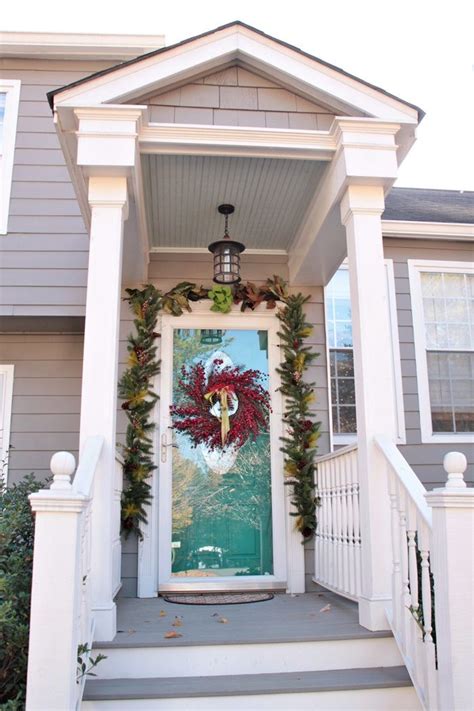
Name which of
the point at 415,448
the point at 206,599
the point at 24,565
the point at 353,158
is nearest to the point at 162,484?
the point at 206,599

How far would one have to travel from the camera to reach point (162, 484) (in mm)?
4773

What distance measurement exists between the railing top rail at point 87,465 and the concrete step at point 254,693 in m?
0.85

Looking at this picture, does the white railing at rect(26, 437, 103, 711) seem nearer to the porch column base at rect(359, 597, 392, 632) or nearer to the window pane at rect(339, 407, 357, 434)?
the porch column base at rect(359, 597, 392, 632)

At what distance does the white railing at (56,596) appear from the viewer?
7.24ft

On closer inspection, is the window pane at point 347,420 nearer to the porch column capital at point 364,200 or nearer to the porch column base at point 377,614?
the porch column capital at point 364,200

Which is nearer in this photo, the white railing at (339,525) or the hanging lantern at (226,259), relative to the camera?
the white railing at (339,525)

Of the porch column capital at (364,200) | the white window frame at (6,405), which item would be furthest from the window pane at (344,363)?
the white window frame at (6,405)

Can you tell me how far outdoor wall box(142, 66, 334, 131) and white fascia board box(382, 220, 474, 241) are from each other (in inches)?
86.4

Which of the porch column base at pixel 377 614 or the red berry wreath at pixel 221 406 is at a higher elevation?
the red berry wreath at pixel 221 406

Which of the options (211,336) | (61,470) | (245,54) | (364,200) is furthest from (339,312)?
(61,470)

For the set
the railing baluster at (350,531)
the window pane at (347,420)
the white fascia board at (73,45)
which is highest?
the white fascia board at (73,45)

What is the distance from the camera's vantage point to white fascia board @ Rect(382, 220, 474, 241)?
19.0ft

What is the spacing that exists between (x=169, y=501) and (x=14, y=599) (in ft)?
7.01

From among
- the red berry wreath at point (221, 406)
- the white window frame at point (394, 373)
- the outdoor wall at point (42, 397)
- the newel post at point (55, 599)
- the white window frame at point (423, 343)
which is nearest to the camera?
the newel post at point (55, 599)
